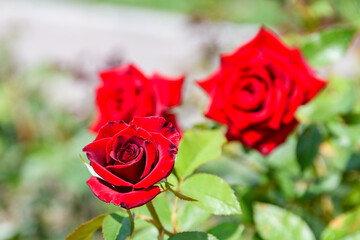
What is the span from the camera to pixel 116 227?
0.42m

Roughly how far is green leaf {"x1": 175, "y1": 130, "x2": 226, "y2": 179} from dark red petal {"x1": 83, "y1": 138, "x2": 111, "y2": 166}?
0.12 m

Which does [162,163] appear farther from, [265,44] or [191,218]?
[265,44]

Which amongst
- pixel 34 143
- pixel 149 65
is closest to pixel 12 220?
pixel 34 143

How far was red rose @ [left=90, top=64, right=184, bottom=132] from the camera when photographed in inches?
22.6

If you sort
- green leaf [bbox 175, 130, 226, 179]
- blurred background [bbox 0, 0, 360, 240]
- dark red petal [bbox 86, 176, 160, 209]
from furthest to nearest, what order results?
blurred background [bbox 0, 0, 360, 240] → green leaf [bbox 175, 130, 226, 179] → dark red petal [bbox 86, 176, 160, 209]

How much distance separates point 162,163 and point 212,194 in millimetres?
97

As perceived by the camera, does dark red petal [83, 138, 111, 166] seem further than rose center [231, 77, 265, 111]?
No

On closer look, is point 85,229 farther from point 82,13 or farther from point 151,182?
point 82,13

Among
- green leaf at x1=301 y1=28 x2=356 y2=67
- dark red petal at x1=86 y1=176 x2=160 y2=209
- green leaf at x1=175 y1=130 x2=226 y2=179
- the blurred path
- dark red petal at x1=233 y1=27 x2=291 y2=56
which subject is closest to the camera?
dark red petal at x1=86 y1=176 x2=160 y2=209

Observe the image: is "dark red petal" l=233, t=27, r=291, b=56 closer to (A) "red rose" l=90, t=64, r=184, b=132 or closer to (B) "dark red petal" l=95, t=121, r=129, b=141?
(A) "red rose" l=90, t=64, r=184, b=132

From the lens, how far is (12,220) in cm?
131

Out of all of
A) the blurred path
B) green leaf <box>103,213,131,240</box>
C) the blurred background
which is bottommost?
the blurred path

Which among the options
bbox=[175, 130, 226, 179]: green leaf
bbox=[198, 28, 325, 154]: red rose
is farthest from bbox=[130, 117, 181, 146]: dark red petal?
bbox=[198, 28, 325, 154]: red rose

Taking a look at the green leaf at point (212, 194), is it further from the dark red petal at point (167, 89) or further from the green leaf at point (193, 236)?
the dark red petal at point (167, 89)
